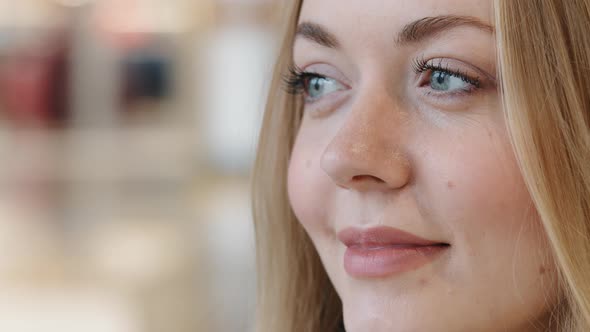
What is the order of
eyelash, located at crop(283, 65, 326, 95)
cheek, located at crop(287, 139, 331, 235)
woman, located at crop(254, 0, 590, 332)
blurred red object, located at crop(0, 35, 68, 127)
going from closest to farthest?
woman, located at crop(254, 0, 590, 332) → cheek, located at crop(287, 139, 331, 235) → eyelash, located at crop(283, 65, 326, 95) → blurred red object, located at crop(0, 35, 68, 127)

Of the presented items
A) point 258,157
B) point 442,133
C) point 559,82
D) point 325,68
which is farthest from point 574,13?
point 258,157

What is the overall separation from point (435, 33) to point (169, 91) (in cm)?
329

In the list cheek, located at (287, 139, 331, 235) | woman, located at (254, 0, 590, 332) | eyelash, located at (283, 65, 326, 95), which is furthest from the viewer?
eyelash, located at (283, 65, 326, 95)

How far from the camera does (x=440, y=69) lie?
1.00 metres

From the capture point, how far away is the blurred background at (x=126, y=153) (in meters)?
4.02

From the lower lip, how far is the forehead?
26 cm

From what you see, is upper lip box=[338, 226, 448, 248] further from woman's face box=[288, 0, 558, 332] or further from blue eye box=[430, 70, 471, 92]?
blue eye box=[430, 70, 471, 92]

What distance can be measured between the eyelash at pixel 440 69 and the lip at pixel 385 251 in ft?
0.63

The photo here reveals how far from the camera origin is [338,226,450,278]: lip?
100cm

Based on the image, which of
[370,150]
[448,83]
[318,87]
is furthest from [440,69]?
[318,87]

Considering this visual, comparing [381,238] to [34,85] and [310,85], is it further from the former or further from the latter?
[34,85]

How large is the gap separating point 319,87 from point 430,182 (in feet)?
0.89

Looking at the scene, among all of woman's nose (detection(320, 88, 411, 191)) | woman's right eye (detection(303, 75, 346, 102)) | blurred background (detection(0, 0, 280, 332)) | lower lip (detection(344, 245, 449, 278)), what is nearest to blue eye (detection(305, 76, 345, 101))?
woman's right eye (detection(303, 75, 346, 102))

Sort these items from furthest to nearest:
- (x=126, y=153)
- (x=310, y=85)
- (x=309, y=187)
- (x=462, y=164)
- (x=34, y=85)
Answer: (x=126, y=153) → (x=34, y=85) → (x=310, y=85) → (x=309, y=187) → (x=462, y=164)
